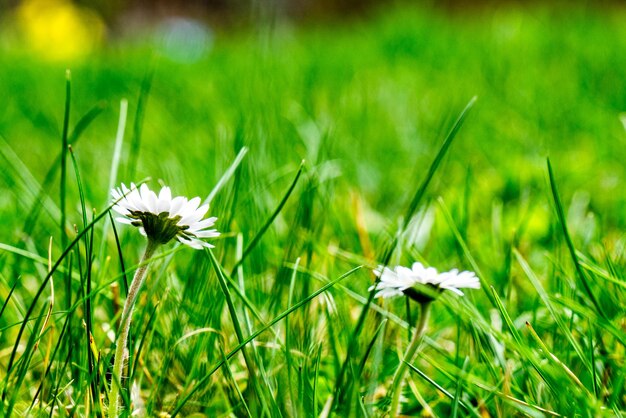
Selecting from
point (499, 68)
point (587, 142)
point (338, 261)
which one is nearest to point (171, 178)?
point (338, 261)

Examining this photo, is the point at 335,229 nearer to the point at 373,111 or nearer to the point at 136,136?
the point at 136,136

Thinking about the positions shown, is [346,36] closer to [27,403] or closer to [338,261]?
[338,261]

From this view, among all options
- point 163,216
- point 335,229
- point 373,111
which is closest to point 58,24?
point 373,111

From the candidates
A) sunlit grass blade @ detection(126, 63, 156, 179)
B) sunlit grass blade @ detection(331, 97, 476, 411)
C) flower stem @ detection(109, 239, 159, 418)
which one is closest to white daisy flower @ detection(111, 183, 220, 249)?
flower stem @ detection(109, 239, 159, 418)

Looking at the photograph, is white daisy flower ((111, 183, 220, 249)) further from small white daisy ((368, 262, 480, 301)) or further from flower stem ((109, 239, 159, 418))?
small white daisy ((368, 262, 480, 301))

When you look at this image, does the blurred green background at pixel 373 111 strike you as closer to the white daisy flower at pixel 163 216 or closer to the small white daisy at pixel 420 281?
the small white daisy at pixel 420 281

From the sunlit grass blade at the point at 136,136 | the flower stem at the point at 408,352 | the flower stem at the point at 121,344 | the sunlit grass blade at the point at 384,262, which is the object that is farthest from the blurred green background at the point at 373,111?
the flower stem at the point at 121,344

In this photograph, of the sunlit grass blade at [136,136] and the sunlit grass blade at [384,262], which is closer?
the sunlit grass blade at [384,262]
